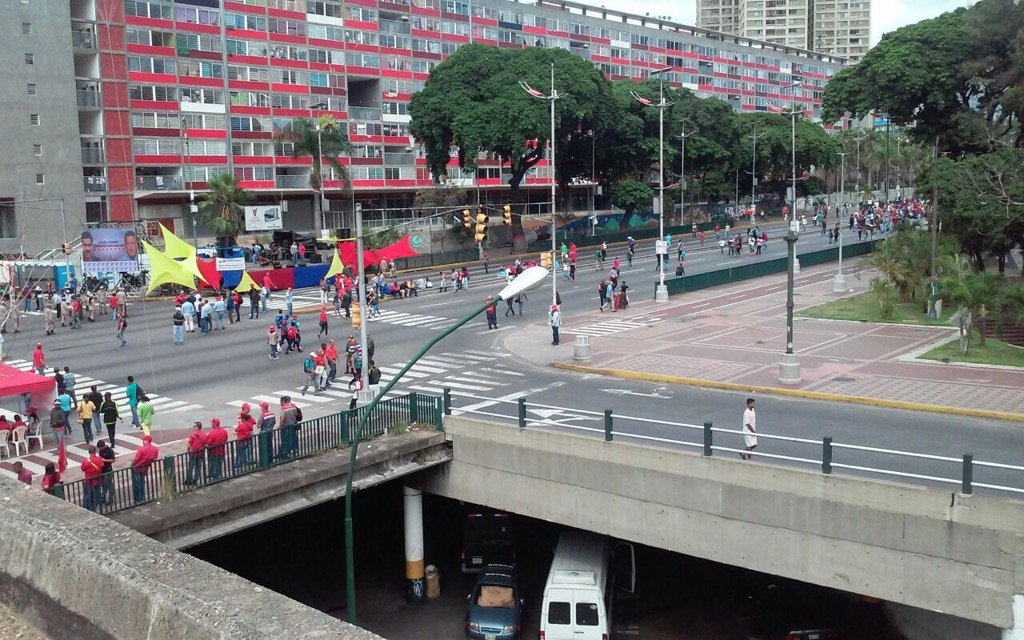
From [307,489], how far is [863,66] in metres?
48.4

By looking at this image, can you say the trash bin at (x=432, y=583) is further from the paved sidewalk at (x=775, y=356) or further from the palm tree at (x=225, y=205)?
the palm tree at (x=225, y=205)

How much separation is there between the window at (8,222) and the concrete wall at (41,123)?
4.2 inches

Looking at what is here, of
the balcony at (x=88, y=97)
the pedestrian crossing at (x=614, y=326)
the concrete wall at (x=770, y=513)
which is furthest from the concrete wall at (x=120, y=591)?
the balcony at (x=88, y=97)

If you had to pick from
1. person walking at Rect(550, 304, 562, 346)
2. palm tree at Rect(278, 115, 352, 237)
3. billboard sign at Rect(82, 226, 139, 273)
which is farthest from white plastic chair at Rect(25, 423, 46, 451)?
palm tree at Rect(278, 115, 352, 237)

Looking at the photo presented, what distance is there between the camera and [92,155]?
7069 cm

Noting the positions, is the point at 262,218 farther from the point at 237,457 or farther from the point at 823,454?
the point at 823,454


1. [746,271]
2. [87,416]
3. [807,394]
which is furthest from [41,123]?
[807,394]

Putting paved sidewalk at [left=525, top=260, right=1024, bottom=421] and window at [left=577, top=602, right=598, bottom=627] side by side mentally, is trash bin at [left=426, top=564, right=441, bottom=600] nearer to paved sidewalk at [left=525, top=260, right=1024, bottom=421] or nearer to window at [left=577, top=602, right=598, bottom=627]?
window at [left=577, top=602, right=598, bottom=627]

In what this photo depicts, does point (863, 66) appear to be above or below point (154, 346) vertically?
above

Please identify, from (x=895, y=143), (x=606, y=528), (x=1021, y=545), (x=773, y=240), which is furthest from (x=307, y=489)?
(x=895, y=143)

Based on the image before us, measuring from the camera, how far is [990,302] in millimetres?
33688

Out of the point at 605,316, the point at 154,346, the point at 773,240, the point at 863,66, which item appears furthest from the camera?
the point at 773,240

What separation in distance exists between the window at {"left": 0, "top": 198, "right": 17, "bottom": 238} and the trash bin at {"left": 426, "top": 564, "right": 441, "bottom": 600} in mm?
56738

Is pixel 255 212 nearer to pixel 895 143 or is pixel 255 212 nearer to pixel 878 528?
pixel 878 528
